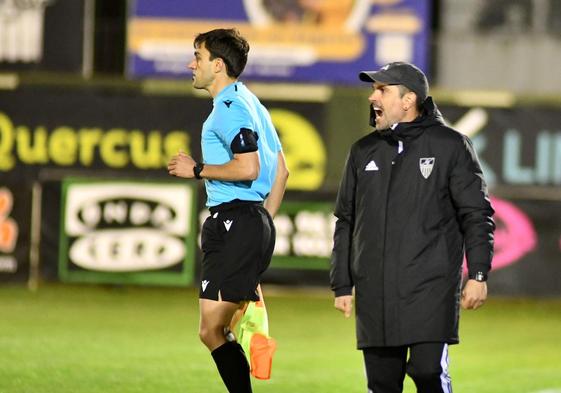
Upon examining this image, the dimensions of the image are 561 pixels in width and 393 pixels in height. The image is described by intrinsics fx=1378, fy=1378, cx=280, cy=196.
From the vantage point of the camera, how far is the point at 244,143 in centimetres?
711

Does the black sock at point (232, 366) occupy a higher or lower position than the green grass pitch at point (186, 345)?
higher

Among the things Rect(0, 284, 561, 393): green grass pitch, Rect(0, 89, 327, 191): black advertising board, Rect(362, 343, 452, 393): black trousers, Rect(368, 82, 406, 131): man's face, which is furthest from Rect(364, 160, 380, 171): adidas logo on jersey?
Rect(0, 89, 327, 191): black advertising board

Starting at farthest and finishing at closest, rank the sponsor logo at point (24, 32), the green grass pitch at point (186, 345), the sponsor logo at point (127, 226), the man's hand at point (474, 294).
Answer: the sponsor logo at point (24, 32)
the sponsor logo at point (127, 226)
the green grass pitch at point (186, 345)
the man's hand at point (474, 294)

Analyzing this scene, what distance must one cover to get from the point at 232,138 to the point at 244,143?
0.07 metres

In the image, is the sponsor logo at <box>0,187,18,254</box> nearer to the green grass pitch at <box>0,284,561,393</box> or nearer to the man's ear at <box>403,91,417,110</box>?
the green grass pitch at <box>0,284,561,393</box>

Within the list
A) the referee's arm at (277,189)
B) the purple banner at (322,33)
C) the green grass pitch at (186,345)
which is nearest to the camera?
the referee's arm at (277,189)

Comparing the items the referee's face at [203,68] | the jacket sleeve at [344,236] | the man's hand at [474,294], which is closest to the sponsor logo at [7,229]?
the referee's face at [203,68]

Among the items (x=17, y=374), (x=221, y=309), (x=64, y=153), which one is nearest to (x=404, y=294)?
(x=221, y=309)

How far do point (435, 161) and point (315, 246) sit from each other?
36.1ft

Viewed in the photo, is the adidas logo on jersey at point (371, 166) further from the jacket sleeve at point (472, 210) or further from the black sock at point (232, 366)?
the black sock at point (232, 366)

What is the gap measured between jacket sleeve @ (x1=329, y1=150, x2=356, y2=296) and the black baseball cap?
380mm

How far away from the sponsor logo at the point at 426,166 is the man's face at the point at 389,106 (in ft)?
0.82

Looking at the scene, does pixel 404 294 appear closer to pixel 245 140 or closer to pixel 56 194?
pixel 245 140

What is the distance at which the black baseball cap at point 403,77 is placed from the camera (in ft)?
21.2
